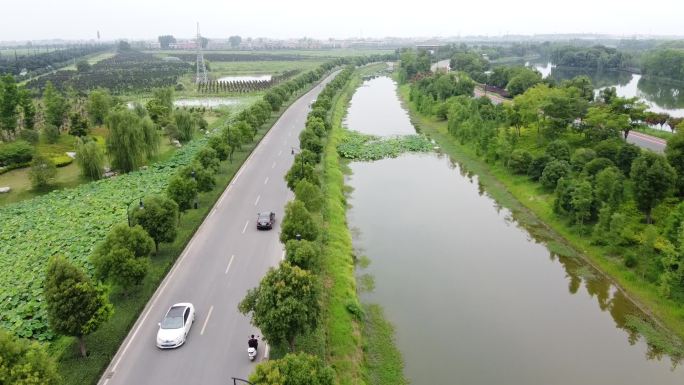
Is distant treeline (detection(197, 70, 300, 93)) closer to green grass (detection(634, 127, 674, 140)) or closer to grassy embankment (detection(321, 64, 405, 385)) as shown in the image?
green grass (detection(634, 127, 674, 140))

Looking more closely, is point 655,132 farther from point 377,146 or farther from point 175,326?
point 175,326

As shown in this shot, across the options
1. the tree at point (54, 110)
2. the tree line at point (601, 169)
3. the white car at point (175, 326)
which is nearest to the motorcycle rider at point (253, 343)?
the white car at point (175, 326)

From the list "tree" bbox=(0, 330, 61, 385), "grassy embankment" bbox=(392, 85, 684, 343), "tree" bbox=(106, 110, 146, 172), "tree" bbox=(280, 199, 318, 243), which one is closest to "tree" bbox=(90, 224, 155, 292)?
"tree" bbox=(0, 330, 61, 385)

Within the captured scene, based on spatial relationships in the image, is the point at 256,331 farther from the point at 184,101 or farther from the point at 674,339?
the point at 184,101

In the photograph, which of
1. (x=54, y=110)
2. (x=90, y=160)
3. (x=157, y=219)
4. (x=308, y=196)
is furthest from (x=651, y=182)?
(x=54, y=110)

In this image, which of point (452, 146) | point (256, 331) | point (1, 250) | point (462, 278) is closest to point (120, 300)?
point (256, 331)
